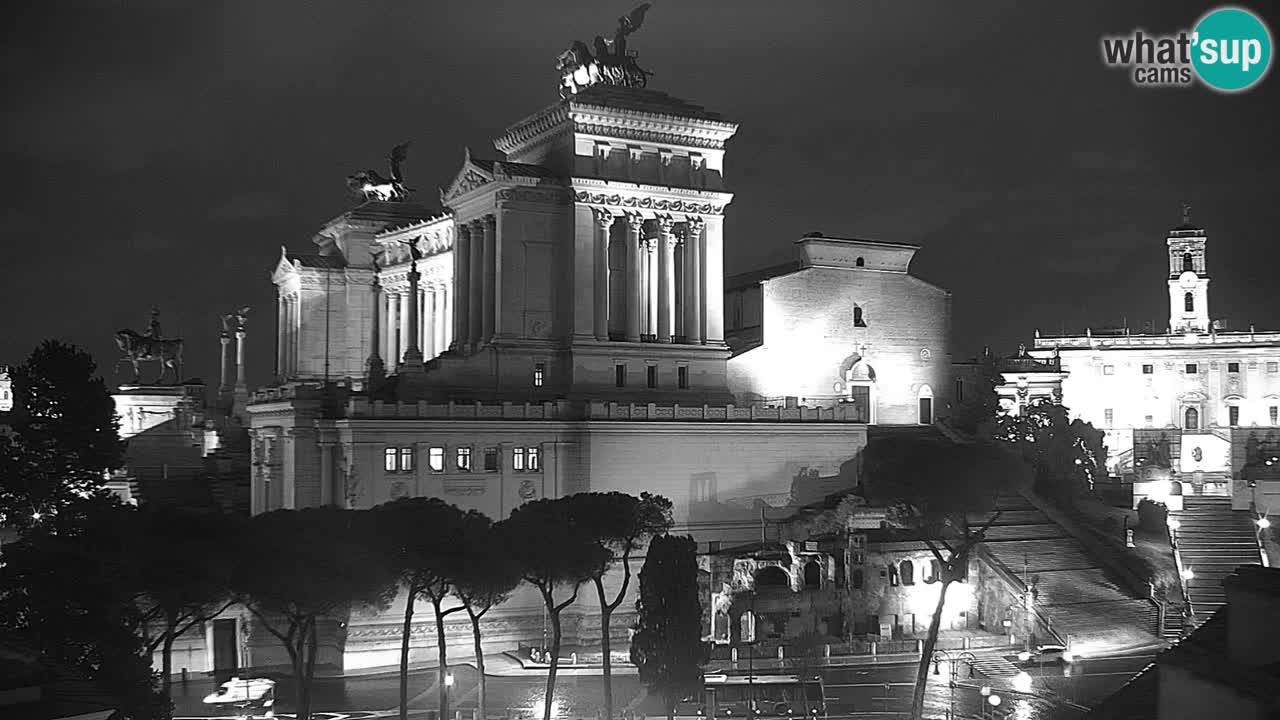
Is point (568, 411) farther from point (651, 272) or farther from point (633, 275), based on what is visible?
point (651, 272)

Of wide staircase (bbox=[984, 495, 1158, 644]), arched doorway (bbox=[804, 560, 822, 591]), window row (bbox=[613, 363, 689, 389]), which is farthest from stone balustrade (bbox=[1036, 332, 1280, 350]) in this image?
arched doorway (bbox=[804, 560, 822, 591])

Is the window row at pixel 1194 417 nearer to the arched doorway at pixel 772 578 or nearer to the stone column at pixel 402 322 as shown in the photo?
the stone column at pixel 402 322

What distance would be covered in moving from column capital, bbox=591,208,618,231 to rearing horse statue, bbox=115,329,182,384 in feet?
143

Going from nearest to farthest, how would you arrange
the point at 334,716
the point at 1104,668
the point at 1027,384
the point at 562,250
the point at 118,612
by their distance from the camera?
the point at 118,612 < the point at 334,716 < the point at 1104,668 < the point at 562,250 < the point at 1027,384

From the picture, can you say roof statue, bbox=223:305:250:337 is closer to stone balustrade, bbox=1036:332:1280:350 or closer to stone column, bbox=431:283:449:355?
stone column, bbox=431:283:449:355

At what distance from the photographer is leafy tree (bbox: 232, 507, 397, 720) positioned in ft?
148

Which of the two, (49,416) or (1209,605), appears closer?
(49,416)

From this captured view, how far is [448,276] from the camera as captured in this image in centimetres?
8800

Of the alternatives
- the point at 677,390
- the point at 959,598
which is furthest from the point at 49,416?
the point at 959,598

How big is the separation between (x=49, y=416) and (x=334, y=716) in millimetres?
23047

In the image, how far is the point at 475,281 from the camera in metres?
76.7

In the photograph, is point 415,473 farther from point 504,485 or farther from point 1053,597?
point 1053,597

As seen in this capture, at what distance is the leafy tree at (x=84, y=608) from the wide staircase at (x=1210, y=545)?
160 ft

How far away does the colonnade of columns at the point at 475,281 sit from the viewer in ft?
246
